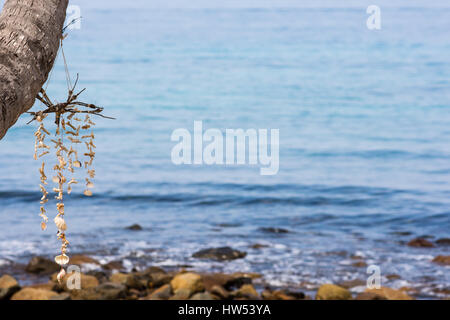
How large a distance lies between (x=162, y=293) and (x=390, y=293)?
9.23 feet

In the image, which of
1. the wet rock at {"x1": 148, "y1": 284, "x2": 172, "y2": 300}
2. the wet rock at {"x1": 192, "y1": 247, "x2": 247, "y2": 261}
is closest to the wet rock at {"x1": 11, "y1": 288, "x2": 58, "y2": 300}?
the wet rock at {"x1": 148, "y1": 284, "x2": 172, "y2": 300}

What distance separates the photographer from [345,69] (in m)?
32.4

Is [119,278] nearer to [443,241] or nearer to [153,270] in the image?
[153,270]

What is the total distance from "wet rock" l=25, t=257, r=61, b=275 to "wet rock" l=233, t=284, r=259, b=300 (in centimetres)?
272

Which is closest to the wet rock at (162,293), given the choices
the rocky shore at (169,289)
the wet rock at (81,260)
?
the rocky shore at (169,289)

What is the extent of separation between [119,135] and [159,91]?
762 centimetres

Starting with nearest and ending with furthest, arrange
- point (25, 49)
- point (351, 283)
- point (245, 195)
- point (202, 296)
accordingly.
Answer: point (25, 49) < point (202, 296) < point (351, 283) < point (245, 195)

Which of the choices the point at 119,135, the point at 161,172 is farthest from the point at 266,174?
A: the point at 119,135

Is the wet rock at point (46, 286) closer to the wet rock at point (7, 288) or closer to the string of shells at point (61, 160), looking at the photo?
the wet rock at point (7, 288)

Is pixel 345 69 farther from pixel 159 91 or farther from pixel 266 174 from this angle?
pixel 266 174

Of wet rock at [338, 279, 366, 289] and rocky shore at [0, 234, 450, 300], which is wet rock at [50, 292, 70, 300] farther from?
wet rock at [338, 279, 366, 289]

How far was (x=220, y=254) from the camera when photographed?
972 cm

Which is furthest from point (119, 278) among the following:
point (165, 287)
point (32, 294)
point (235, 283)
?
point (235, 283)

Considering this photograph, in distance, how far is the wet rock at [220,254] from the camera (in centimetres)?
965
